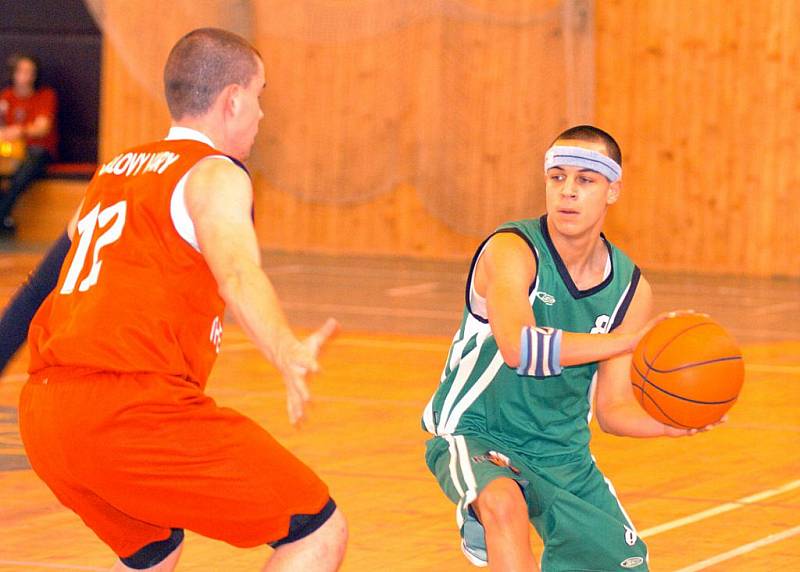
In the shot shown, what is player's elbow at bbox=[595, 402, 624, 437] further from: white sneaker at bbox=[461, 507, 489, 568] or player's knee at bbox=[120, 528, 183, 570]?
player's knee at bbox=[120, 528, 183, 570]

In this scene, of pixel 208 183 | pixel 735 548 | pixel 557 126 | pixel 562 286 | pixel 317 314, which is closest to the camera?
pixel 208 183

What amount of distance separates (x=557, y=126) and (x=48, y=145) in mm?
5185

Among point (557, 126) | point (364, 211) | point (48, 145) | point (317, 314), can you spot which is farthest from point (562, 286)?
point (48, 145)

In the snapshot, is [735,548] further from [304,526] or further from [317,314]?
[317,314]

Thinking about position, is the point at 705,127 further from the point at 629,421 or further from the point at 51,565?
the point at 51,565

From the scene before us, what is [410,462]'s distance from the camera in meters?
6.11

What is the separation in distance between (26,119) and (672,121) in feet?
20.3

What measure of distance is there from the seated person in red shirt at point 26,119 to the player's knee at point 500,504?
12.0m

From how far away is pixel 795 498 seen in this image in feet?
18.2

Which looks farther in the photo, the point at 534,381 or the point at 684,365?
the point at 534,381

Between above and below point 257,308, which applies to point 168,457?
below

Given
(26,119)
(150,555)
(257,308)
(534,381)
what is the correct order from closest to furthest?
(257,308), (150,555), (534,381), (26,119)

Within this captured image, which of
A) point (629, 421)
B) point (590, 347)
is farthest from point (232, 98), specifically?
point (629, 421)

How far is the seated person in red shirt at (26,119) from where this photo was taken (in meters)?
15.0
